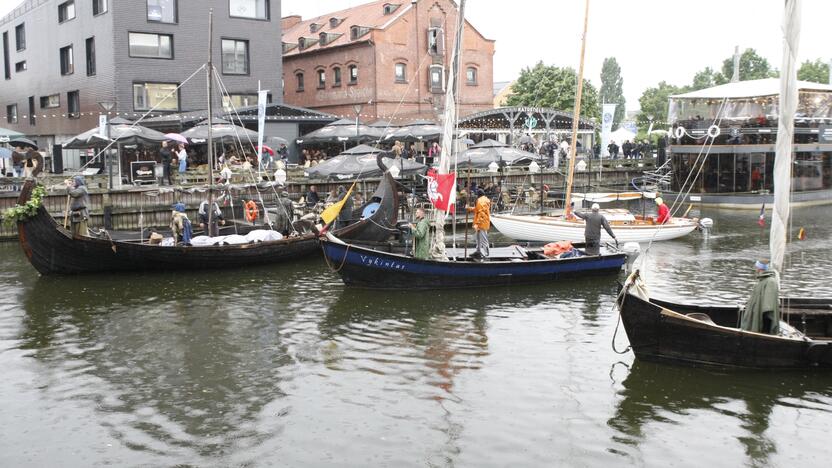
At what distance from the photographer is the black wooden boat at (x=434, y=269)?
68.6ft

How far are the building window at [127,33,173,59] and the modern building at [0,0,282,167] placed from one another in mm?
55

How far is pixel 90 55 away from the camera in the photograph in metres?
46.0

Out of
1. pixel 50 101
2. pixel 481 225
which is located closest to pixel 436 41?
pixel 50 101

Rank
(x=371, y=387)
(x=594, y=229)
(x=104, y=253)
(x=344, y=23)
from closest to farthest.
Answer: (x=371, y=387)
(x=594, y=229)
(x=104, y=253)
(x=344, y=23)

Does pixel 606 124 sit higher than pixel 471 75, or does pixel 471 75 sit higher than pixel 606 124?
pixel 471 75

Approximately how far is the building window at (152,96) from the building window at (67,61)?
6495 millimetres

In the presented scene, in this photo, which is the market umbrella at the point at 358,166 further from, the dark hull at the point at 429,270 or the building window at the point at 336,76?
the building window at the point at 336,76

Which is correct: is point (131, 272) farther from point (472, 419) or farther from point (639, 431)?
point (639, 431)

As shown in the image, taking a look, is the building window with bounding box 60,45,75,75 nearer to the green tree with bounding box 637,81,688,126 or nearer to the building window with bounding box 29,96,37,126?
the building window with bounding box 29,96,37,126

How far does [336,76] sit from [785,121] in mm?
45419

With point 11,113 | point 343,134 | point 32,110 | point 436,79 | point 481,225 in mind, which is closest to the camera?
point 481,225

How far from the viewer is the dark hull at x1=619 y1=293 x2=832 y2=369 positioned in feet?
45.7

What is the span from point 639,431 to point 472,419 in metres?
2.50

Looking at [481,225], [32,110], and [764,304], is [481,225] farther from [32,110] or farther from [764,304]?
[32,110]
